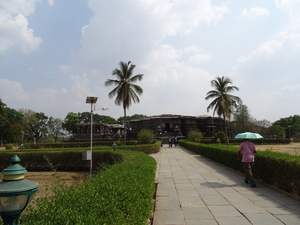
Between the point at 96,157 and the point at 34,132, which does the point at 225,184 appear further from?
the point at 34,132

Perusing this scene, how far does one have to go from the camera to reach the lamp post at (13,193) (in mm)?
1760

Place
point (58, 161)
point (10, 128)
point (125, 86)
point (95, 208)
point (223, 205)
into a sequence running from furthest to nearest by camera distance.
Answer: point (10, 128) < point (125, 86) < point (58, 161) < point (223, 205) < point (95, 208)

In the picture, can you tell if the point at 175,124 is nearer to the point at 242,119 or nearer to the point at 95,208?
the point at 242,119

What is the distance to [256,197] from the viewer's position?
18.1 ft

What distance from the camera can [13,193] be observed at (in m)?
1.75

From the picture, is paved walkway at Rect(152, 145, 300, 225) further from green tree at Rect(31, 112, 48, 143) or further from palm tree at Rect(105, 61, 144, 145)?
green tree at Rect(31, 112, 48, 143)

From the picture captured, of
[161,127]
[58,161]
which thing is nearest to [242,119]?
[161,127]

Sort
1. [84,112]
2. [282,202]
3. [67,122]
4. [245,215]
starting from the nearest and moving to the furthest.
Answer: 1. [245,215]
2. [282,202]
3. [67,122]
4. [84,112]

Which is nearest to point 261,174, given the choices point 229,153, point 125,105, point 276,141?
point 229,153

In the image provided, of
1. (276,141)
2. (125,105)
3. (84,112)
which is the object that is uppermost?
(84,112)

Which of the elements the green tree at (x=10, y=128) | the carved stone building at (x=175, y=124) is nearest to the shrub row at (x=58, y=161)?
the carved stone building at (x=175, y=124)

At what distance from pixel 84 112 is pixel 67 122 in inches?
356

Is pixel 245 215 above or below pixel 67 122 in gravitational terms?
below

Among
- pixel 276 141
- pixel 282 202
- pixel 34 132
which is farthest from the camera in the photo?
pixel 34 132
